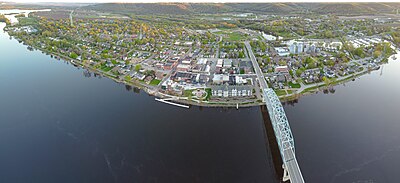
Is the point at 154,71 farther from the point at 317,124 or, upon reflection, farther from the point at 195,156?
the point at 317,124

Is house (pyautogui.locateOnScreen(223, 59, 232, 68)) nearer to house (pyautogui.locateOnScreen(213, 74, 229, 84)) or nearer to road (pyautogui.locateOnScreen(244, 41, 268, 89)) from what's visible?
road (pyautogui.locateOnScreen(244, 41, 268, 89))

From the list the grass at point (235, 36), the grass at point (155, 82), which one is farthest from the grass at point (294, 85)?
the grass at point (235, 36)

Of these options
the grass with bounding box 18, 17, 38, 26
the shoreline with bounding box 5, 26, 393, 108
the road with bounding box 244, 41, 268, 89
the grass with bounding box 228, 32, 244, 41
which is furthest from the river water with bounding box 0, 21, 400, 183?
the grass with bounding box 18, 17, 38, 26

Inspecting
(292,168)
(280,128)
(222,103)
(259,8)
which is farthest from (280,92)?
(259,8)

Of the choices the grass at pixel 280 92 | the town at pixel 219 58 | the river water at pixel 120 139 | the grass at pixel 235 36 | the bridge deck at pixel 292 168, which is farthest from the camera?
the grass at pixel 235 36

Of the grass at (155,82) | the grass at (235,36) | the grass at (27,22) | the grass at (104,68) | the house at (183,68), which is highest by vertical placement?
the grass at (27,22)

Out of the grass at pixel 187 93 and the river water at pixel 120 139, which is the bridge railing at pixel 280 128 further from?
the grass at pixel 187 93

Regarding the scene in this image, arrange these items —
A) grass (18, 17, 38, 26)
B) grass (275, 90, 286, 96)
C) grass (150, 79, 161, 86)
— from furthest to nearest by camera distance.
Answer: grass (18, 17, 38, 26) < grass (150, 79, 161, 86) < grass (275, 90, 286, 96)
